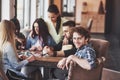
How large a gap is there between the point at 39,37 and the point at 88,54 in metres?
1.58

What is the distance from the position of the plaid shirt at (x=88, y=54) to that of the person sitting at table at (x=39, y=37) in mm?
1327

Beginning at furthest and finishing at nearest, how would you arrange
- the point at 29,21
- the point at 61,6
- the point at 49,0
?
the point at 61,6 < the point at 49,0 < the point at 29,21

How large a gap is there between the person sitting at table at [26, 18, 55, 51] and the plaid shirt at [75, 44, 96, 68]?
133 cm

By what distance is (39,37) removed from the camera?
445cm

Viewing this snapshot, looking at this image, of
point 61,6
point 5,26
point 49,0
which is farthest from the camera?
point 61,6

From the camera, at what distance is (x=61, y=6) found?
47.0 ft

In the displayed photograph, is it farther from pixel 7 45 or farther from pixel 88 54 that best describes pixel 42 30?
pixel 88 54

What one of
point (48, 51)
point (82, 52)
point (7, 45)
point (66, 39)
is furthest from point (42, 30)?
point (82, 52)

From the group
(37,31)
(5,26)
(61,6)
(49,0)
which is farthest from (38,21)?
(61,6)

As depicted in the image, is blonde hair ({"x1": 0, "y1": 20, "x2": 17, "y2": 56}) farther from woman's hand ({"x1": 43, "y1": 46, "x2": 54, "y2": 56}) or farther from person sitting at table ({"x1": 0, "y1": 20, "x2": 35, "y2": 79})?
woman's hand ({"x1": 43, "y1": 46, "x2": 54, "y2": 56})

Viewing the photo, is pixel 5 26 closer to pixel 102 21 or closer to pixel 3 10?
pixel 3 10

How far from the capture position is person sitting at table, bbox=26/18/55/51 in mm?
4402

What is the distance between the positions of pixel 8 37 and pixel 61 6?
434 inches

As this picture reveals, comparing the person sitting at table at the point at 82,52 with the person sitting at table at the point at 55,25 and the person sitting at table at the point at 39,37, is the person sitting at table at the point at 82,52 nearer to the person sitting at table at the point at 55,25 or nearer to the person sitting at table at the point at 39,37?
the person sitting at table at the point at 39,37
